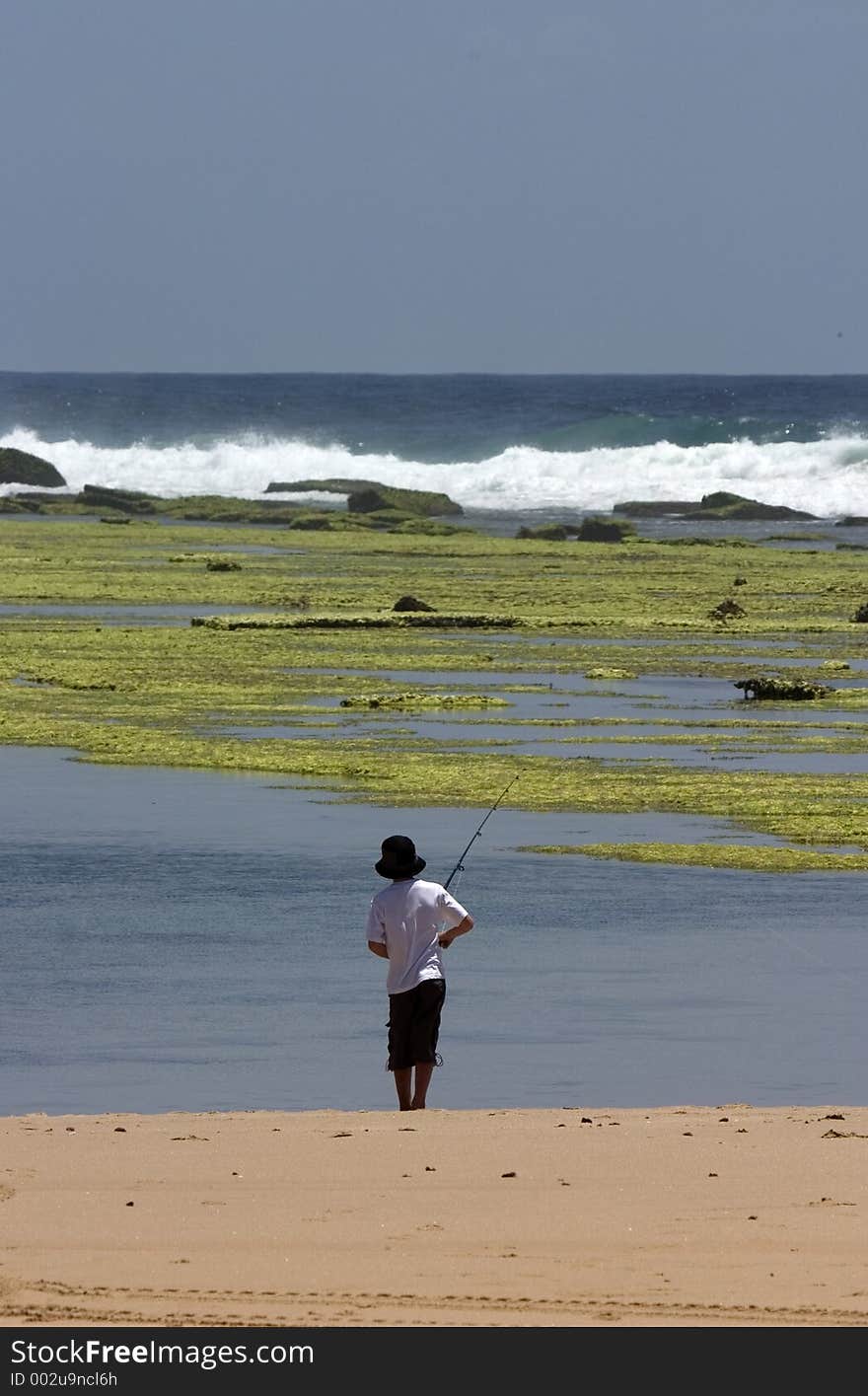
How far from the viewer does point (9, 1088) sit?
11.4 metres

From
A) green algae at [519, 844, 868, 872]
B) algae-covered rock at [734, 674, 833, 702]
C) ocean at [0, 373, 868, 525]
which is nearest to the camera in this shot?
green algae at [519, 844, 868, 872]

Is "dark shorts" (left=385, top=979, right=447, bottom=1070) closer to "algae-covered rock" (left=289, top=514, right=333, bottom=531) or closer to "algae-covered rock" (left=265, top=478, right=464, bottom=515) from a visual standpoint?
"algae-covered rock" (left=289, top=514, right=333, bottom=531)

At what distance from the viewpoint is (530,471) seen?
346 feet

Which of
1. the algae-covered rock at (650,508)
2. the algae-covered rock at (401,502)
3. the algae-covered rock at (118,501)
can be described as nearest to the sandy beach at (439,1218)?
the algae-covered rock at (401,502)

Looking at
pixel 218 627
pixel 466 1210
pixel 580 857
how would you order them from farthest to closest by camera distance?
1. pixel 218 627
2. pixel 580 857
3. pixel 466 1210

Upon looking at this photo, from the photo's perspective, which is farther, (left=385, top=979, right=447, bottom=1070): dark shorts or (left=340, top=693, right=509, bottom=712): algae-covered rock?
(left=340, top=693, right=509, bottom=712): algae-covered rock

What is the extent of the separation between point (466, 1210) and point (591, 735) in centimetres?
1502

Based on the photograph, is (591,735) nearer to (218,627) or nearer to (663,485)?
(218,627)

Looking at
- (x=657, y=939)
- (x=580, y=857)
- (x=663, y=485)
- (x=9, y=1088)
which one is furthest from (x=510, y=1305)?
(x=663, y=485)

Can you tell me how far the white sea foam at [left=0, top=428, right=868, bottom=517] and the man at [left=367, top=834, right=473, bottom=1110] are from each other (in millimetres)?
74919

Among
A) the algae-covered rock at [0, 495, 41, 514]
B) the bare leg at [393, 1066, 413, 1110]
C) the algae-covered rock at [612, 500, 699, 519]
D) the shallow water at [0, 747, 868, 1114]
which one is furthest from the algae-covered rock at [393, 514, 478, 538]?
the bare leg at [393, 1066, 413, 1110]

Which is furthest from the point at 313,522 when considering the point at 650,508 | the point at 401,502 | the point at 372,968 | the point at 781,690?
the point at 372,968

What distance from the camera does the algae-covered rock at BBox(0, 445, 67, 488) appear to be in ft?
309

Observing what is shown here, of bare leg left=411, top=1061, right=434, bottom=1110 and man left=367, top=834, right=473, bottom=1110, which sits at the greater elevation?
man left=367, top=834, right=473, bottom=1110
